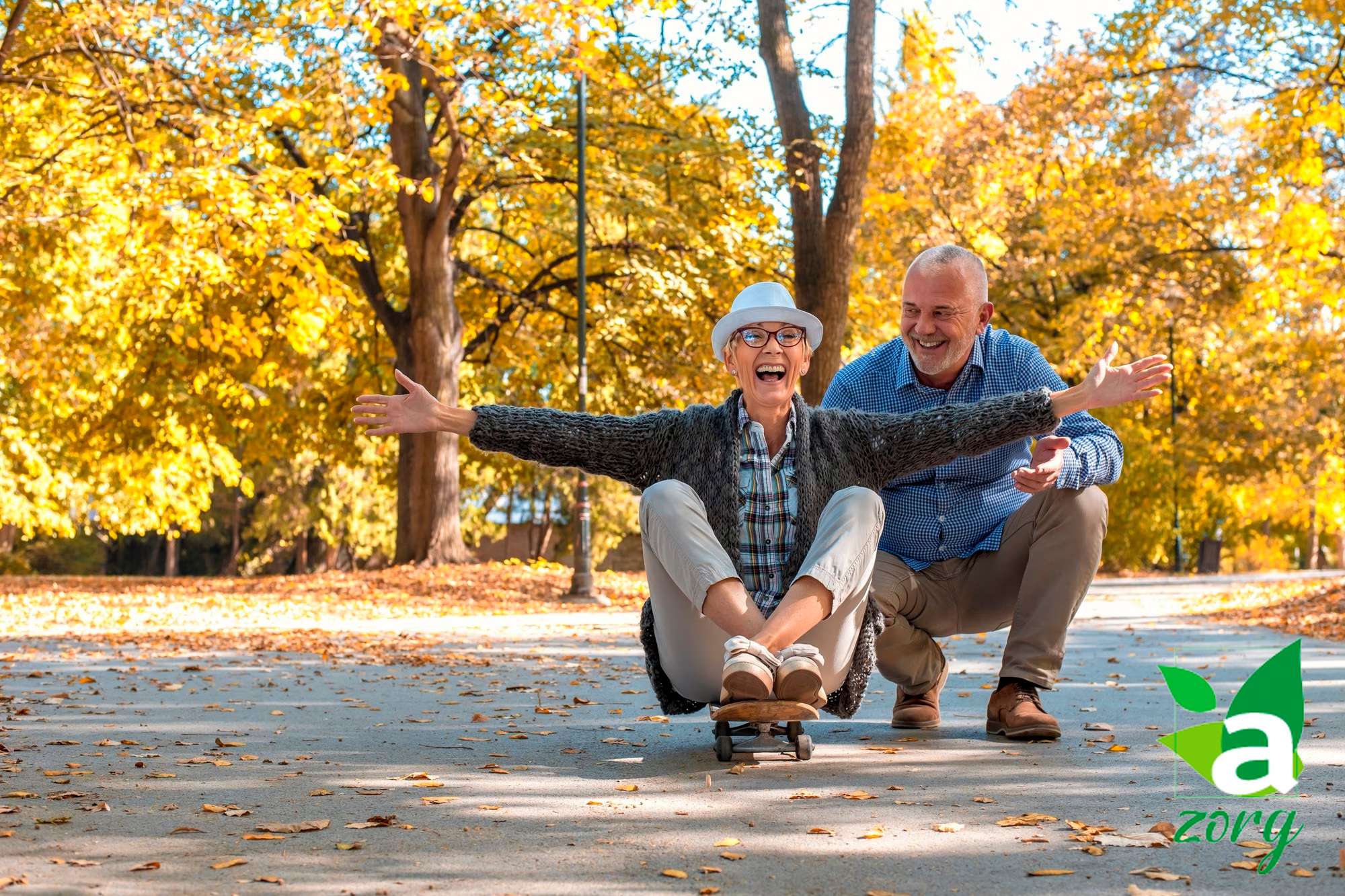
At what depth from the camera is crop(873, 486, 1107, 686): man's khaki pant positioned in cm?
607

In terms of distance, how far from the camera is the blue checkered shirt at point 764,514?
5.61 metres

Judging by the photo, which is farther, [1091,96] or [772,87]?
[1091,96]

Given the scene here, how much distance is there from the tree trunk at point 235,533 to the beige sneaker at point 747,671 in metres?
44.3

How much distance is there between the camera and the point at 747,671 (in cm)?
491

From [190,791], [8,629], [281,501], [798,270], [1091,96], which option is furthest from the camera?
[281,501]

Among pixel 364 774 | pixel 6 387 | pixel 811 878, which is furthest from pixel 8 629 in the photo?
pixel 6 387

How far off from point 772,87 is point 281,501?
27415 millimetres

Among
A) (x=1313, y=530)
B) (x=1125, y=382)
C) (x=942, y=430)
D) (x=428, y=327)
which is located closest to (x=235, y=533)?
(x=428, y=327)

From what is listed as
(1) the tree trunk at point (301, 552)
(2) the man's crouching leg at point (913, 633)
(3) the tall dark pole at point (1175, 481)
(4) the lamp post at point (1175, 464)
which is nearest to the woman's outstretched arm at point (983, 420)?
(2) the man's crouching leg at point (913, 633)

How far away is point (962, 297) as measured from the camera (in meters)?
6.15

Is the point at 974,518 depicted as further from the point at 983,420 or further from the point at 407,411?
the point at 407,411

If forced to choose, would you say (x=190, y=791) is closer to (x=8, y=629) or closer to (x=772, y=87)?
(x=8, y=629)

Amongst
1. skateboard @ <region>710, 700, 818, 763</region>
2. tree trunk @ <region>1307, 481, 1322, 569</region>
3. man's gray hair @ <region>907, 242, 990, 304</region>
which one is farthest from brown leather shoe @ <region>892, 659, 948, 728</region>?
tree trunk @ <region>1307, 481, 1322, 569</region>

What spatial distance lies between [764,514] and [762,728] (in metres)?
0.84
